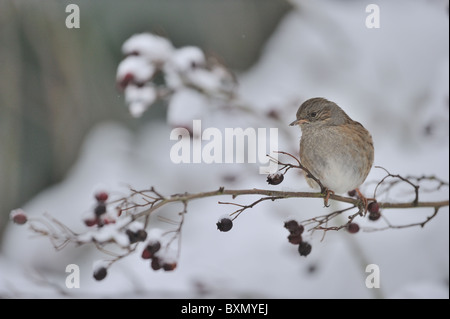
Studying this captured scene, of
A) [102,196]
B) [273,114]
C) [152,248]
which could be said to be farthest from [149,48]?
[152,248]

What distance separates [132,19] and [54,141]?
1.08 meters

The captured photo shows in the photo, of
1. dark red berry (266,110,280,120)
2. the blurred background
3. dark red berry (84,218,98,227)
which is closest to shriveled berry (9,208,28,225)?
dark red berry (84,218,98,227)

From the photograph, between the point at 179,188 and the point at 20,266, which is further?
the point at 179,188

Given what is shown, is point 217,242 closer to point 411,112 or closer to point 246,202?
point 246,202

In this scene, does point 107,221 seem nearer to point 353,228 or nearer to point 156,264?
point 156,264

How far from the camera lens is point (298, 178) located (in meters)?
2.39

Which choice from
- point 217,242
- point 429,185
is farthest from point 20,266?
point 429,185

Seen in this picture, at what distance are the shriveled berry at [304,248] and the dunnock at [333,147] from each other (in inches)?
9.9

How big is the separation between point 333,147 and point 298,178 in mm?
884

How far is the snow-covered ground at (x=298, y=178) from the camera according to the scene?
8.20 ft

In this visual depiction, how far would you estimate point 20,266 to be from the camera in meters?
3.20

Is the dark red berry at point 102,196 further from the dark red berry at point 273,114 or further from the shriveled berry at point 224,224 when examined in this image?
the dark red berry at point 273,114

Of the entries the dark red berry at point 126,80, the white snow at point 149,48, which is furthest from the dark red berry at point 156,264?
the white snow at point 149,48

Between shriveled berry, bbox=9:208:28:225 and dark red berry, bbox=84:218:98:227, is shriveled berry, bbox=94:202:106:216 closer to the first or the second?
dark red berry, bbox=84:218:98:227
